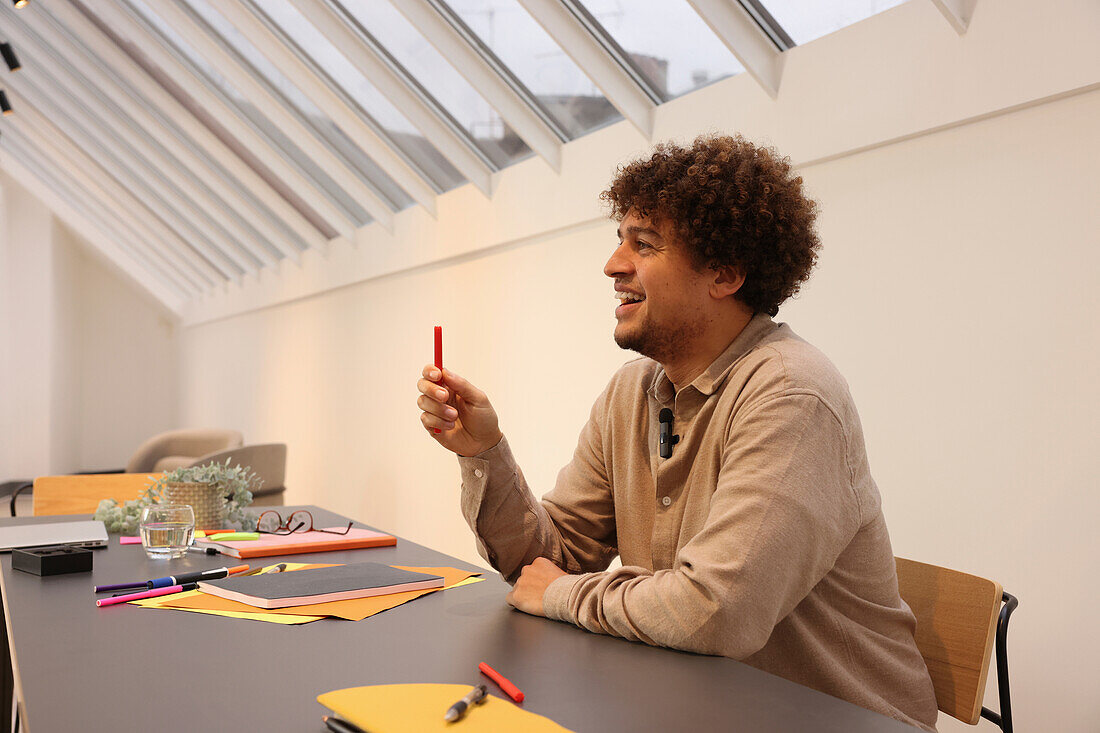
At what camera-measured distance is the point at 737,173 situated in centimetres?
146

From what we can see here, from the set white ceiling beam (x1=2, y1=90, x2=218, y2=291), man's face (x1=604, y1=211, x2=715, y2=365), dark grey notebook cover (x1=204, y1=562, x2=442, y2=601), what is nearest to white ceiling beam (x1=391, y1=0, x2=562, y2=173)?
man's face (x1=604, y1=211, x2=715, y2=365)

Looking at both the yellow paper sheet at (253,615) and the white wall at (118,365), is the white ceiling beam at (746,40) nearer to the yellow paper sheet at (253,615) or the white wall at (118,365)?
the yellow paper sheet at (253,615)

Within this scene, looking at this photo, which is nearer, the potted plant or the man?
the man

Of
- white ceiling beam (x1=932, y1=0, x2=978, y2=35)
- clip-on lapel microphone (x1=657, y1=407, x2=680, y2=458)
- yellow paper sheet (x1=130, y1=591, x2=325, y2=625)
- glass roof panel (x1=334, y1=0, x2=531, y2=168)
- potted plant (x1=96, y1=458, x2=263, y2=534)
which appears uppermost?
glass roof panel (x1=334, y1=0, x2=531, y2=168)

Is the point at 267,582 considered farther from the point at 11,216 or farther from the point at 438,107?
the point at 11,216

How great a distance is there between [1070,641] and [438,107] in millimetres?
3199

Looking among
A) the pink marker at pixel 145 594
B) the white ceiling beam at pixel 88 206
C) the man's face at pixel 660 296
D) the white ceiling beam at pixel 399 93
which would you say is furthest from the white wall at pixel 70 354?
the man's face at pixel 660 296

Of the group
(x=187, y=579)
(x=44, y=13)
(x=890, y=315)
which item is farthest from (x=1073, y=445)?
Result: (x=44, y=13)

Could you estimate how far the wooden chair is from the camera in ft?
4.28

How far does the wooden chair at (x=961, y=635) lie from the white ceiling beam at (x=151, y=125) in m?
5.54

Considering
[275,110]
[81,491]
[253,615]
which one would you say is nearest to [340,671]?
[253,615]

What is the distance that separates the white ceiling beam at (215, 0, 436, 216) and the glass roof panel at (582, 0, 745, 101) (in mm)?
1630

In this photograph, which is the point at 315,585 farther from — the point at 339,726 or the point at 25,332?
the point at 25,332

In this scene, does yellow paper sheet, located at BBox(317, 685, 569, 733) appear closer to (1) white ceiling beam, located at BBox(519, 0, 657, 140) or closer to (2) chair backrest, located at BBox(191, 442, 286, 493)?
(1) white ceiling beam, located at BBox(519, 0, 657, 140)
